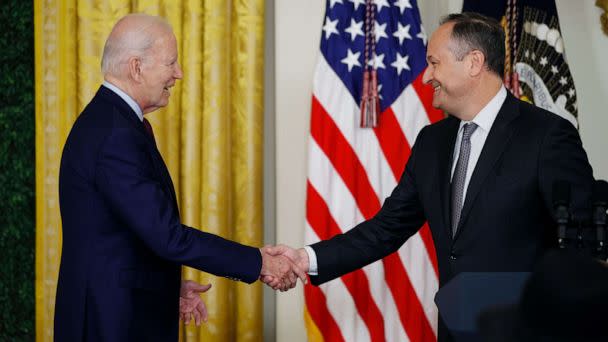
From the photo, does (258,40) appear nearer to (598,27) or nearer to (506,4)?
(506,4)

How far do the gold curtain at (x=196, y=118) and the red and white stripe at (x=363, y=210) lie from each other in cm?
37

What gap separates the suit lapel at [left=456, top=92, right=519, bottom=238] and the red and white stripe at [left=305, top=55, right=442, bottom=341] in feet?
4.67

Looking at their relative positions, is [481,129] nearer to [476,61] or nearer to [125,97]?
[476,61]

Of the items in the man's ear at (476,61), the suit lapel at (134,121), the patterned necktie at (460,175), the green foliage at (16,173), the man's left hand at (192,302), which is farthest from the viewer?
the green foliage at (16,173)

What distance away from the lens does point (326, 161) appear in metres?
4.13

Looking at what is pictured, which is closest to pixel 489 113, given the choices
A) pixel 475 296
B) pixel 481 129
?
pixel 481 129

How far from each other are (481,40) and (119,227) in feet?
5.02

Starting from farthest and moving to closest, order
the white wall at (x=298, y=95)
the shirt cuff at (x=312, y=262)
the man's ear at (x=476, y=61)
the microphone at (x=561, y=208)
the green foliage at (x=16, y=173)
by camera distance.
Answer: the white wall at (x=298, y=95)
the green foliage at (x=16, y=173)
the shirt cuff at (x=312, y=262)
the man's ear at (x=476, y=61)
the microphone at (x=561, y=208)

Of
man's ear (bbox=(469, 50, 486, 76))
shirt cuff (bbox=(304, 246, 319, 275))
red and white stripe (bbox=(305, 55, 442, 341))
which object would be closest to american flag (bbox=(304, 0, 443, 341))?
red and white stripe (bbox=(305, 55, 442, 341))

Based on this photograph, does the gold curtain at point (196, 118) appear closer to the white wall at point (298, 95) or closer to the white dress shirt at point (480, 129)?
the white wall at point (298, 95)

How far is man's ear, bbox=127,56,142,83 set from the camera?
2.68 m

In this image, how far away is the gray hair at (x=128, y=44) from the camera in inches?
106

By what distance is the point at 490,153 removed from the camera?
269 centimetres

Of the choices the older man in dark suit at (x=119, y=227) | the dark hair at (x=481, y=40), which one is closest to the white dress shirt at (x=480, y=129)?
the dark hair at (x=481, y=40)
